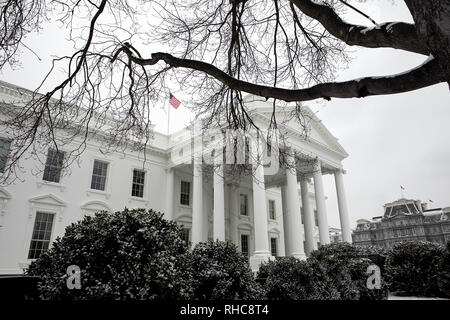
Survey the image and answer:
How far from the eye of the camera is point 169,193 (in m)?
21.4

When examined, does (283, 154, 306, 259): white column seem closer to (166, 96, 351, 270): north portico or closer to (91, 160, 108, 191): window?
(166, 96, 351, 270): north portico

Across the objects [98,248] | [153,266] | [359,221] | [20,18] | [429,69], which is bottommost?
[153,266]

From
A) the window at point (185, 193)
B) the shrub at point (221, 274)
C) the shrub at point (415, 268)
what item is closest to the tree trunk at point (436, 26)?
the shrub at point (221, 274)

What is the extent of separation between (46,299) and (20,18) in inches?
183

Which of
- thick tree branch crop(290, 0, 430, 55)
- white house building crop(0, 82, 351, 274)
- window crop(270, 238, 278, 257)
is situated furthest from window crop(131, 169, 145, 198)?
thick tree branch crop(290, 0, 430, 55)

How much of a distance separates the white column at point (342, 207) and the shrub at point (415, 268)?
975 cm

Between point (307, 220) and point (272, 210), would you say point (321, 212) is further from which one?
point (272, 210)

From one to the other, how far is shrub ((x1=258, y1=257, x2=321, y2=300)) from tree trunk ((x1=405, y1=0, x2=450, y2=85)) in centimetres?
651

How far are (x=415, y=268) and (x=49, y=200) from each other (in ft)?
59.6

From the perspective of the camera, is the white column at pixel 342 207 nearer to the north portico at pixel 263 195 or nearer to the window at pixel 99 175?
the north portico at pixel 263 195

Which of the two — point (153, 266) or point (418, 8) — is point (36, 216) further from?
point (418, 8)

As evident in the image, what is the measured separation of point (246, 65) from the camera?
6.66 meters
